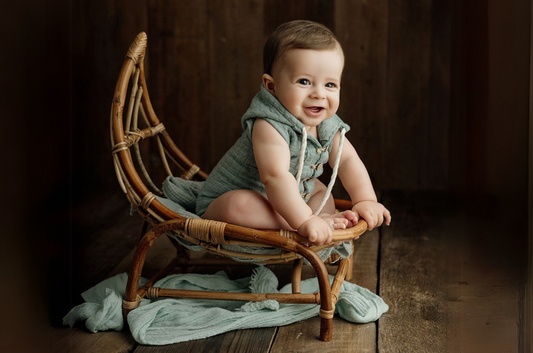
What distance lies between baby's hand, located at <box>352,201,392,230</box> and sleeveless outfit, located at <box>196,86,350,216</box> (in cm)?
14

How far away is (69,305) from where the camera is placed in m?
1.40

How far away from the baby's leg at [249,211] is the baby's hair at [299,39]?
0.29 metres

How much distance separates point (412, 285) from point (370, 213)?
0.35 metres

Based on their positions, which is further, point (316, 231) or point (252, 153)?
point (252, 153)

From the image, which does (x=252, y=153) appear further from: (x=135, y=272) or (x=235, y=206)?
(x=135, y=272)

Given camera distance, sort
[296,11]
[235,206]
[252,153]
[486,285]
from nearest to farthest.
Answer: [235,206]
[252,153]
[486,285]
[296,11]

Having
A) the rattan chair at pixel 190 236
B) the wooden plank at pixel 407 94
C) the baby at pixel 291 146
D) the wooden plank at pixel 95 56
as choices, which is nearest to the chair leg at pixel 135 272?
the rattan chair at pixel 190 236

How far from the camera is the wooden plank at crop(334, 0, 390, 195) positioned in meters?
2.44

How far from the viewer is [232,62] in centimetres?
247

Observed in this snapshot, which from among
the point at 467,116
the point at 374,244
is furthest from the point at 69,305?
the point at 467,116

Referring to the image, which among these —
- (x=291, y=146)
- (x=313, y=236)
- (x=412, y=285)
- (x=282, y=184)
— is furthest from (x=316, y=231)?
(x=412, y=285)

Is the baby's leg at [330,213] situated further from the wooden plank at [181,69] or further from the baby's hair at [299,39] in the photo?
the wooden plank at [181,69]

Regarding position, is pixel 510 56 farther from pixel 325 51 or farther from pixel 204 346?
pixel 204 346

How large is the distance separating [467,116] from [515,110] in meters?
0.59
